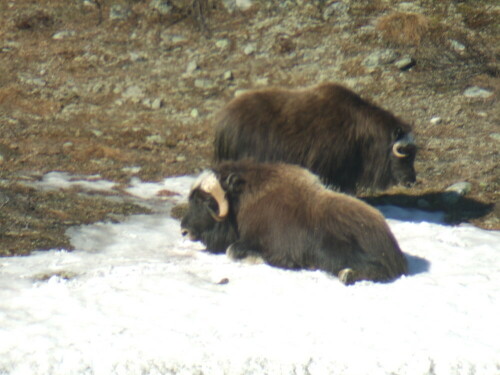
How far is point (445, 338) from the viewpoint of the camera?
4.14m

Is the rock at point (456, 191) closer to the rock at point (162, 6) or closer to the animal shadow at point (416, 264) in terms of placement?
the animal shadow at point (416, 264)

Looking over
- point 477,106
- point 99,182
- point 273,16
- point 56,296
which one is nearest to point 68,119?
point 99,182

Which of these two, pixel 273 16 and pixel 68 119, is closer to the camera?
pixel 68 119

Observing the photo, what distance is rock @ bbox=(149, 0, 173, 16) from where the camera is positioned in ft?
34.7

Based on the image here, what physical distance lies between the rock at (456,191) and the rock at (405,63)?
2594 millimetres

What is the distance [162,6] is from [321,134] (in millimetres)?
4842

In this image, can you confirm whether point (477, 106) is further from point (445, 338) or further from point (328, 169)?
point (445, 338)

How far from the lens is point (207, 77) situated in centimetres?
966

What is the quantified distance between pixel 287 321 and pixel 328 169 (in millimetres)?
2241

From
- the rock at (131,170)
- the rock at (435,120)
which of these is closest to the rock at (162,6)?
the rock at (131,170)

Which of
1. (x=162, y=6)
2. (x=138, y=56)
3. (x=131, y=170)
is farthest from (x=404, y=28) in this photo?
(x=131, y=170)

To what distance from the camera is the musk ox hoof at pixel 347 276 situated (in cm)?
487

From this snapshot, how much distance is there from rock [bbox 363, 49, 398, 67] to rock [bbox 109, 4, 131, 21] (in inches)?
112

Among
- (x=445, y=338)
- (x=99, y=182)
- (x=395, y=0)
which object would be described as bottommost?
(x=99, y=182)
